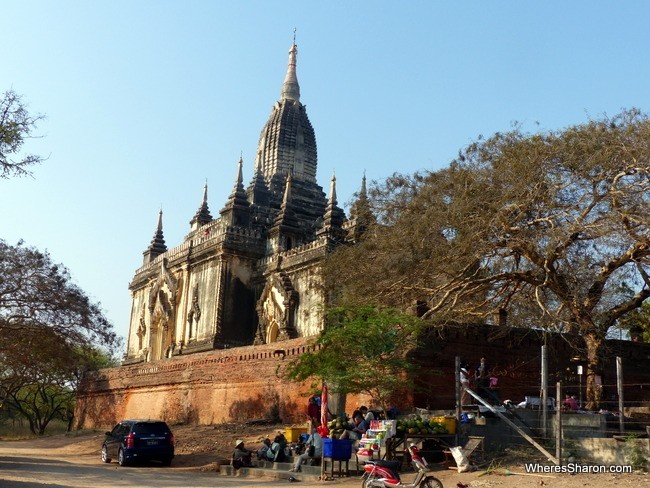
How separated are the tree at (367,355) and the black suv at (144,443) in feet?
12.9

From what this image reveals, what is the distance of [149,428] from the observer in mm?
19188

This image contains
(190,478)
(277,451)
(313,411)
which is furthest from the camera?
(313,411)

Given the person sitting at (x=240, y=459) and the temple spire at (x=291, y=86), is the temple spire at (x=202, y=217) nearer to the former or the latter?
the temple spire at (x=291, y=86)

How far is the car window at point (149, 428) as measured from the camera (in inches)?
752

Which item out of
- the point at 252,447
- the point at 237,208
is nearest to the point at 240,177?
the point at 237,208

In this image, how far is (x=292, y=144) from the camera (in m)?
43.1

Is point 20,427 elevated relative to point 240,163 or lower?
lower

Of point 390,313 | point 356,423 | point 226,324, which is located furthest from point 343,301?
point 226,324

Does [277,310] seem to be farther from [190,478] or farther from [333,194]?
[190,478]

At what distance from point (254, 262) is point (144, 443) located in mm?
17273

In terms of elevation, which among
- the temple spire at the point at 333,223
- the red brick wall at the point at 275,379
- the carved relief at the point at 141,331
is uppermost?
the temple spire at the point at 333,223

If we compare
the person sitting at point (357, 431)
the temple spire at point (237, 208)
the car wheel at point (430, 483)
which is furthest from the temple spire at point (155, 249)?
the car wheel at point (430, 483)

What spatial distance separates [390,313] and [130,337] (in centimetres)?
2792

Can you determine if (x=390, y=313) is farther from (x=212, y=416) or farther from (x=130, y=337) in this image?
(x=130, y=337)
